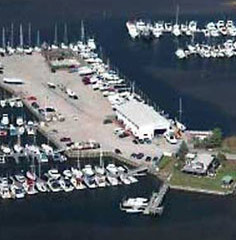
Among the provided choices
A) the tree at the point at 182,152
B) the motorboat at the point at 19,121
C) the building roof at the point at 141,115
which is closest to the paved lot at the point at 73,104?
the building roof at the point at 141,115

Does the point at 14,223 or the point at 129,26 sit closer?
the point at 14,223

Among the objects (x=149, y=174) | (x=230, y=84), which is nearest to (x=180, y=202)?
(x=149, y=174)

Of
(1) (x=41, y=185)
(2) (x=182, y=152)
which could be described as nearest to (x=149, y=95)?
(2) (x=182, y=152)

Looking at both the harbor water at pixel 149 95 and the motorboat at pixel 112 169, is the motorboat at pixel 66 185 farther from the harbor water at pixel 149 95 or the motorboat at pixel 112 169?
the motorboat at pixel 112 169

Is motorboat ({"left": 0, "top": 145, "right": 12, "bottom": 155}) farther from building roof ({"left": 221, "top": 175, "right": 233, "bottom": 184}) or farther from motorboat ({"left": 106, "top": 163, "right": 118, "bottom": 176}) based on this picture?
building roof ({"left": 221, "top": 175, "right": 233, "bottom": 184})

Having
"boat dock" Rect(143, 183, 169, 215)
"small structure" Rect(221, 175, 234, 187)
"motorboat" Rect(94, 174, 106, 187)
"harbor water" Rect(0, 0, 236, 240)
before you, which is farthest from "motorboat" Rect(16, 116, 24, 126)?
"small structure" Rect(221, 175, 234, 187)

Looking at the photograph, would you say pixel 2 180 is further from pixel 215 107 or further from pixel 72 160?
pixel 215 107
